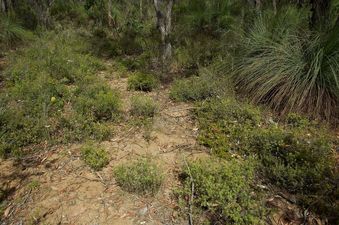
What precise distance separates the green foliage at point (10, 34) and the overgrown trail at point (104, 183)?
4294 mm

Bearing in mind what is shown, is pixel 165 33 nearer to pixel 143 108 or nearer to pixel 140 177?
pixel 143 108

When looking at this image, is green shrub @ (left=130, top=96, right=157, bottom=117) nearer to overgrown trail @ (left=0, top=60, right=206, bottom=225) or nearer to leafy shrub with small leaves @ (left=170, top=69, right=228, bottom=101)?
overgrown trail @ (left=0, top=60, right=206, bottom=225)

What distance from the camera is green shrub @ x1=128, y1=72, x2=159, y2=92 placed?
477 cm

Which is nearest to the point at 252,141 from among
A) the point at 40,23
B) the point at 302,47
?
the point at 302,47

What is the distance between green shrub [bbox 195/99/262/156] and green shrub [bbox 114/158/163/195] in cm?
75

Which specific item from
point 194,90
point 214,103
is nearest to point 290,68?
point 214,103

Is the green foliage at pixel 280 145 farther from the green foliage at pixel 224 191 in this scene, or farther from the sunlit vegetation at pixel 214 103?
the green foliage at pixel 224 191

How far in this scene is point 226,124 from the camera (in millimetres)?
3648

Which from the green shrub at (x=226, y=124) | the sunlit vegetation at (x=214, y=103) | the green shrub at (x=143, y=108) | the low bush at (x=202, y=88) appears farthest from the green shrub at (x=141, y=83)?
the green shrub at (x=226, y=124)

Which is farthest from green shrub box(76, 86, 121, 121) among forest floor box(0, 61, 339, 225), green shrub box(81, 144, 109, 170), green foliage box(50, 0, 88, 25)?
green foliage box(50, 0, 88, 25)

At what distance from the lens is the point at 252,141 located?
3.32 m

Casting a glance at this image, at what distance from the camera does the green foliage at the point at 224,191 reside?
248 centimetres

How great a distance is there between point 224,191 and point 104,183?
3.78 feet

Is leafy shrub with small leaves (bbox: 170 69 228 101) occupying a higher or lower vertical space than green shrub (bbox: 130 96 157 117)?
higher
